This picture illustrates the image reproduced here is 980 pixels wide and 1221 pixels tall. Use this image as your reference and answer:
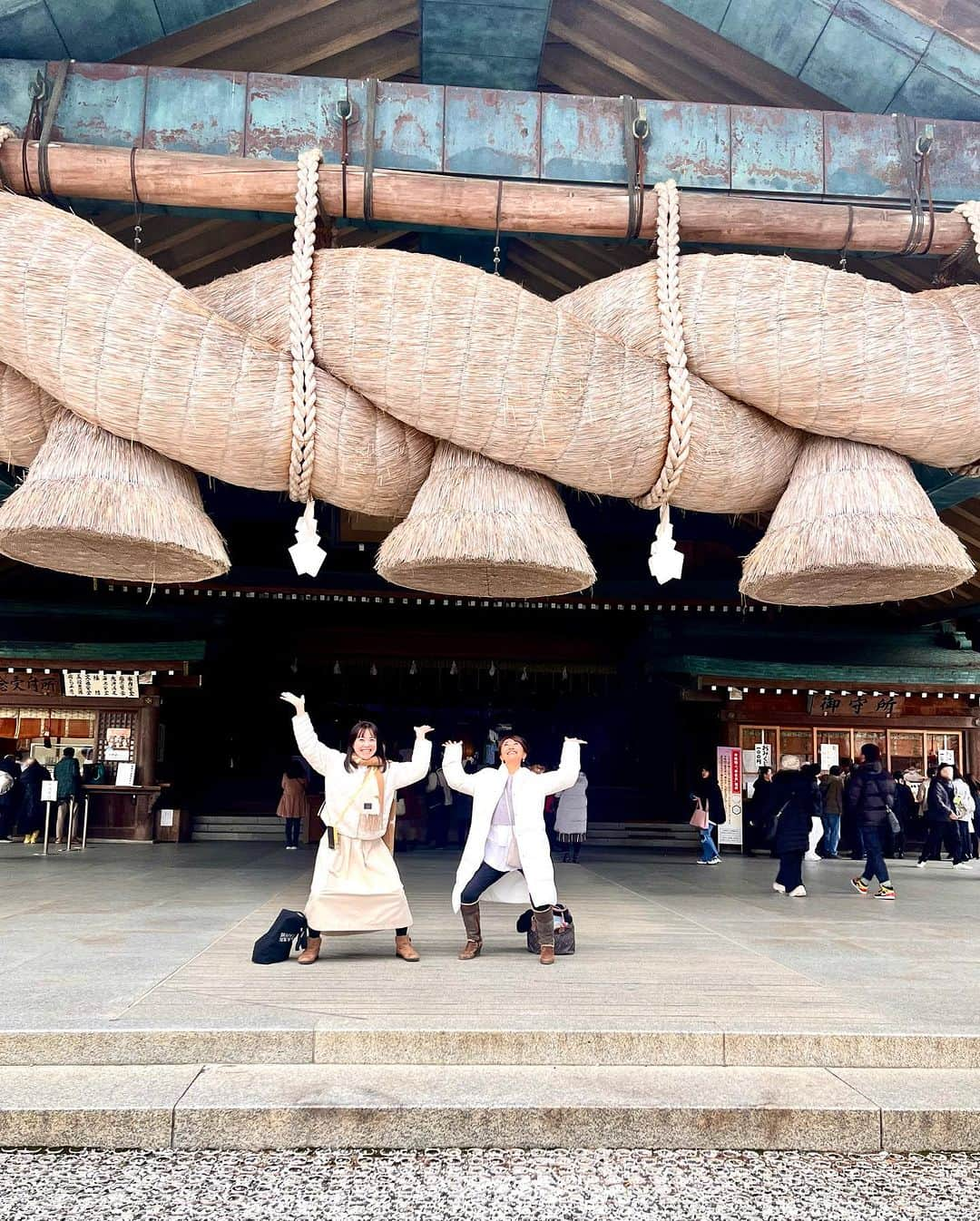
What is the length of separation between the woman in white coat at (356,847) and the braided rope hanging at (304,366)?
3.01ft

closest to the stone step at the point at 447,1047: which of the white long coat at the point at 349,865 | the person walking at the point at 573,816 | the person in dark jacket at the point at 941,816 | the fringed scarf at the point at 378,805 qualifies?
the white long coat at the point at 349,865

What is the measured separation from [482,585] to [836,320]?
1881mm

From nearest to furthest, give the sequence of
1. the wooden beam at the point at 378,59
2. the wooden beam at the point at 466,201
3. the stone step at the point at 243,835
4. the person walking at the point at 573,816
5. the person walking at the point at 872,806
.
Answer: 1. the wooden beam at the point at 466,201
2. the wooden beam at the point at 378,59
3. the person walking at the point at 872,806
4. the person walking at the point at 573,816
5. the stone step at the point at 243,835

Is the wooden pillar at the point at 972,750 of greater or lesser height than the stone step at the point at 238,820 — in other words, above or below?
above

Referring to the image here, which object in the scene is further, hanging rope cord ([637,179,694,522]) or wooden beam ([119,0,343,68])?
wooden beam ([119,0,343,68])

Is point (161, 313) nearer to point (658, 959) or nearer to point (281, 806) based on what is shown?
point (658, 959)

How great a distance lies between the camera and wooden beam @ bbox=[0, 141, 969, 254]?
413 cm

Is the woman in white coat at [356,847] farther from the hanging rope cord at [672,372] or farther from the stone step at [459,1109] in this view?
the hanging rope cord at [672,372]

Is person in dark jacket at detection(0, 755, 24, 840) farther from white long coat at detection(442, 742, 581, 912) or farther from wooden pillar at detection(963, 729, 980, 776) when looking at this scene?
wooden pillar at detection(963, 729, 980, 776)

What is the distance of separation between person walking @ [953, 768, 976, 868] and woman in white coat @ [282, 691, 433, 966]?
947 centimetres

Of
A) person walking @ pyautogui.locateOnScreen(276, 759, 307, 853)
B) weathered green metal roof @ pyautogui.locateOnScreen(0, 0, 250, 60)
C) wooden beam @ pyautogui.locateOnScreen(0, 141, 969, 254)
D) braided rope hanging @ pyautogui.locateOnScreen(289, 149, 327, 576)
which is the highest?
weathered green metal roof @ pyautogui.locateOnScreen(0, 0, 250, 60)

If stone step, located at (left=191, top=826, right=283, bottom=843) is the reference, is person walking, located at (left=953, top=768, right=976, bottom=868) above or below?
above

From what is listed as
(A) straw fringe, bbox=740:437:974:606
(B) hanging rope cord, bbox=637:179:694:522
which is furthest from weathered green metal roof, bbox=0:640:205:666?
(A) straw fringe, bbox=740:437:974:606

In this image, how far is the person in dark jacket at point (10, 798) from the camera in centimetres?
1255
